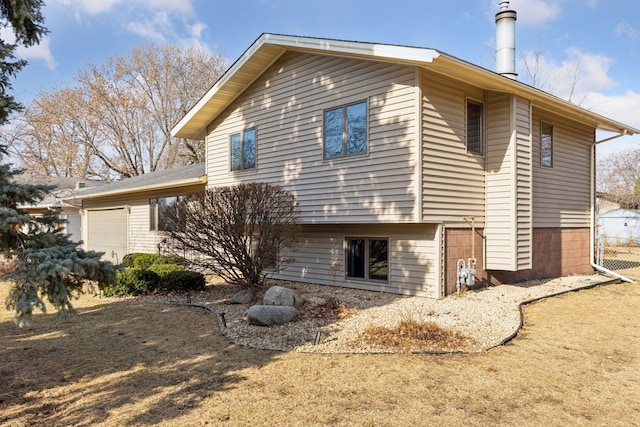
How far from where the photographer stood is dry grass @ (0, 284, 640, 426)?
3693 mm

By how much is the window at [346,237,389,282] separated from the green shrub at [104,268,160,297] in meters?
4.49

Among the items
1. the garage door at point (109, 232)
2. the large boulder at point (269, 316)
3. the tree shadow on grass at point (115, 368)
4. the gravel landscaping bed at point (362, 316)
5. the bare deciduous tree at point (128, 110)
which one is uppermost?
the bare deciduous tree at point (128, 110)

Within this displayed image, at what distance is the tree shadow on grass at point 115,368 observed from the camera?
152 inches

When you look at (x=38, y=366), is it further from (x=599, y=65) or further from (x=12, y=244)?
(x=599, y=65)

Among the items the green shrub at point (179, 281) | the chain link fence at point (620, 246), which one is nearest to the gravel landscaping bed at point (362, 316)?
the green shrub at point (179, 281)

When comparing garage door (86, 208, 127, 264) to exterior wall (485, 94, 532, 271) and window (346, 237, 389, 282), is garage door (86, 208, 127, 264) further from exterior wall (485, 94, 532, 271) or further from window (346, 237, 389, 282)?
exterior wall (485, 94, 532, 271)

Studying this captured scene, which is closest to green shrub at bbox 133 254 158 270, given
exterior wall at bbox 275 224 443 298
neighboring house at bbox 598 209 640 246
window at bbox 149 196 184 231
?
window at bbox 149 196 184 231

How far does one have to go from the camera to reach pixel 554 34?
76.1 feet

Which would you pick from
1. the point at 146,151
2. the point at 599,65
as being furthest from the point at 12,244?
the point at 599,65

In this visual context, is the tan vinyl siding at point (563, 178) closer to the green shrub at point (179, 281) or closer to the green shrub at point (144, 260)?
the green shrub at point (179, 281)

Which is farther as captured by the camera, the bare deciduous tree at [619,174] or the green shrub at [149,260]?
the bare deciduous tree at [619,174]

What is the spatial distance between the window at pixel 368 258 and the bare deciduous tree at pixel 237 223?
1693 millimetres

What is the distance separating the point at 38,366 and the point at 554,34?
1057 inches

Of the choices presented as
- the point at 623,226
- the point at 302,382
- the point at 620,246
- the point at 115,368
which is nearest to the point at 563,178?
the point at 302,382
